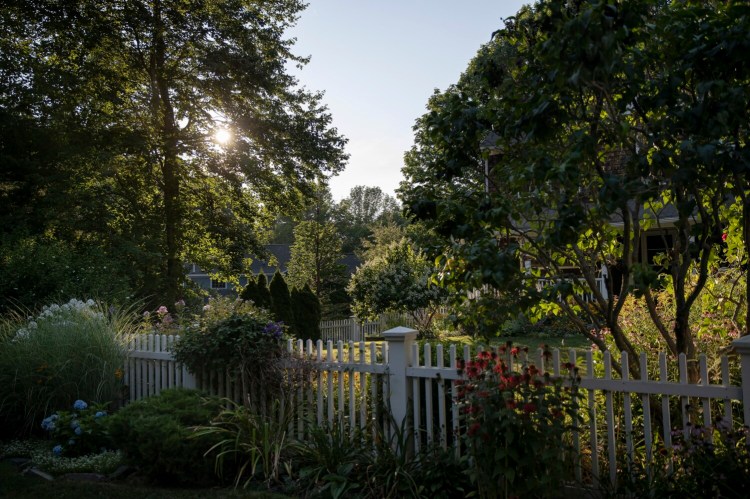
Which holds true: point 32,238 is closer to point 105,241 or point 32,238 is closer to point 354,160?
point 105,241

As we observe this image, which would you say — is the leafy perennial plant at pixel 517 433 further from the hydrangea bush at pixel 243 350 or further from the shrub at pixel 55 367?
the shrub at pixel 55 367

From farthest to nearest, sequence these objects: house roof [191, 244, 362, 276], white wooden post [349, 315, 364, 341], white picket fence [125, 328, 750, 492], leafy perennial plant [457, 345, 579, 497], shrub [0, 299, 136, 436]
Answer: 1. house roof [191, 244, 362, 276]
2. white wooden post [349, 315, 364, 341]
3. shrub [0, 299, 136, 436]
4. white picket fence [125, 328, 750, 492]
5. leafy perennial plant [457, 345, 579, 497]

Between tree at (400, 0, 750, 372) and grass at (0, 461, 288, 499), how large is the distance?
250 centimetres

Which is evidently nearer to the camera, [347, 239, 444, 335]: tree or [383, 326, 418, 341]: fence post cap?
[383, 326, 418, 341]: fence post cap

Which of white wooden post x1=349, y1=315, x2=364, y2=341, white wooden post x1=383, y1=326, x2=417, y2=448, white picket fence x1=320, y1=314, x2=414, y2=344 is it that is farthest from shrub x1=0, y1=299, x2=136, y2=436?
white wooden post x1=349, y1=315, x2=364, y2=341

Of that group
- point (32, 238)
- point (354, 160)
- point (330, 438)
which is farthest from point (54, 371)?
point (354, 160)

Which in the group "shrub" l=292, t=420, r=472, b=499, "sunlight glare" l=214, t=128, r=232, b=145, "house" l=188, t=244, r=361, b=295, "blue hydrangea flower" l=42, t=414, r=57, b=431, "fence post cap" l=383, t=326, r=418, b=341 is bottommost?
"shrub" l=292, t=420, r=472, b=499

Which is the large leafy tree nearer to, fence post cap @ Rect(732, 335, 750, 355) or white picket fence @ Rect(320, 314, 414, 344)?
white picket fence @ Rect(320, 314, 414, 344)

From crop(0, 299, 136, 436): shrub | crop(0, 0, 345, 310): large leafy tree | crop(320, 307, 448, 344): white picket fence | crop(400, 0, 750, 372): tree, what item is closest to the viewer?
crop(400, 0, 750, 372): tree

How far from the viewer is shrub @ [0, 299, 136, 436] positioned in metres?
6.98

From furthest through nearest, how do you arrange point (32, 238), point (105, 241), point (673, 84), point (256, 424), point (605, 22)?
point (105, 241) < point (32, 238) < point (256, 424) < point (673, 84) < point (605, 22)

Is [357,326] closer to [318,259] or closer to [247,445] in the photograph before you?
[318,259]

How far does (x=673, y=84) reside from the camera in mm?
3984

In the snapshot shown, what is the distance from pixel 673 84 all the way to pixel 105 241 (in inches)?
585
